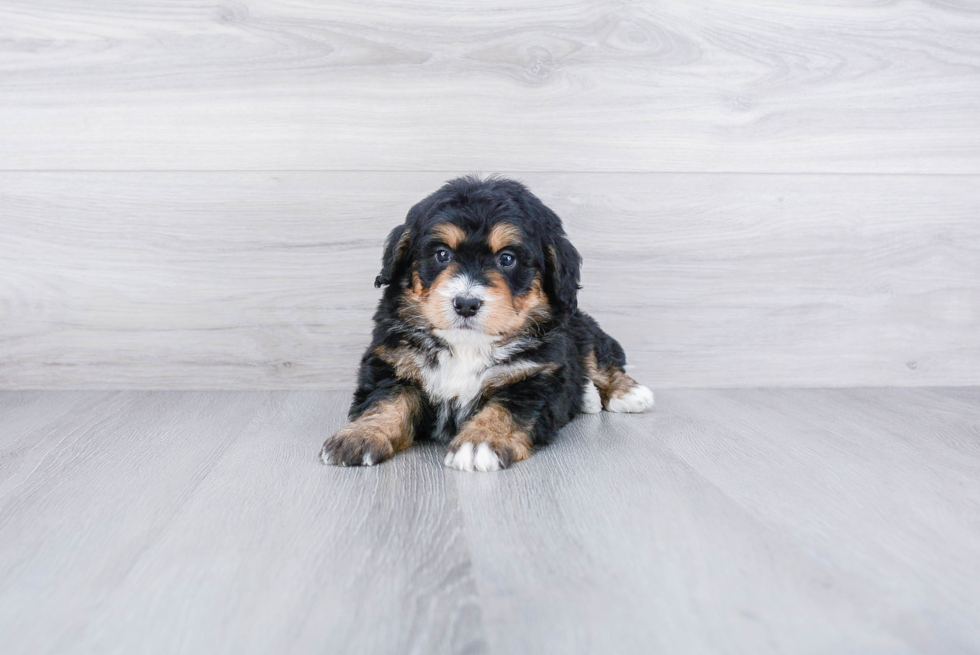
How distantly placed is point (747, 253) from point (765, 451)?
3.90 feet

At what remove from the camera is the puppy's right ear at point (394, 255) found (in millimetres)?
2264

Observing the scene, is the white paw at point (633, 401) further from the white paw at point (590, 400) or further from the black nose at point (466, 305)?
the black nose at point (466, 305)

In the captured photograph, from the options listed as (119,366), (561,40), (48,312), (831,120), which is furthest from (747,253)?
(48,312)

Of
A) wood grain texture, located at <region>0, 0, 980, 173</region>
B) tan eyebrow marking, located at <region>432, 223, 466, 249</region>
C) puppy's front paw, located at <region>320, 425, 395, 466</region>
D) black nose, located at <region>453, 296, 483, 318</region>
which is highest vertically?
wood grain texture, located at <region>0, 0, 980, 173</region>

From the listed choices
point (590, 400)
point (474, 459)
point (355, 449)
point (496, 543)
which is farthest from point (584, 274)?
point (496, 543)

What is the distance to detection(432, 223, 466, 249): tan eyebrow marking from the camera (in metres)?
2.13

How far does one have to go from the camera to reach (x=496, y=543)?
1.46 m

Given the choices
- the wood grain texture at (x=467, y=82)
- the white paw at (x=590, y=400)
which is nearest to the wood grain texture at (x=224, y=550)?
the white paw at (x=590, y=400)

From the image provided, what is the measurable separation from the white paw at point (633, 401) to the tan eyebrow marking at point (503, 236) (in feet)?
2.80

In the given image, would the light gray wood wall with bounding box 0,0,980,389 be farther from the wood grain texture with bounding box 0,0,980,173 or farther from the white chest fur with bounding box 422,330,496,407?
the white chest fur with bounding box 422,330,496,407

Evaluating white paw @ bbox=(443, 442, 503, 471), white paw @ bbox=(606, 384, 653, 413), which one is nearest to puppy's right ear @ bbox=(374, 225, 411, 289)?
white paw @ bbox=(443, 442, 503, 471)

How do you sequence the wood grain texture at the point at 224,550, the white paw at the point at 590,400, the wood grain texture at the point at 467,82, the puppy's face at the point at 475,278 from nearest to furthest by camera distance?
the wood grain texture at the point at 224,550 → the puppy's face at the point at 475,278 → the white paw at the point at 590,400 → the wood grain texture at the point at 467,82

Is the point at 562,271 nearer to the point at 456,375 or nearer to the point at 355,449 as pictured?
the point at 456,375

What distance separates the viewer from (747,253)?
3.13 meters
